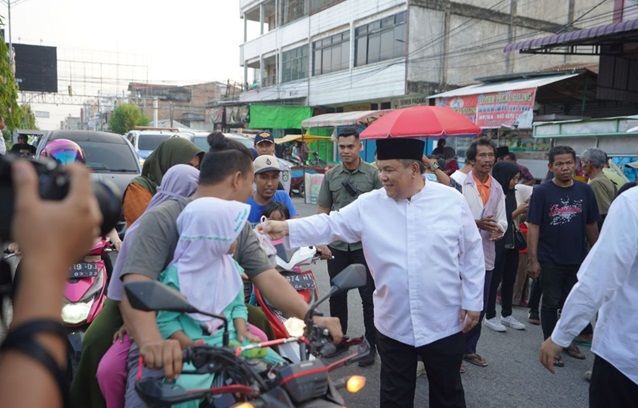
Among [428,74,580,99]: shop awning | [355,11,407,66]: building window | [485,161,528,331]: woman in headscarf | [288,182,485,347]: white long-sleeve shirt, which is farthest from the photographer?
[355,11,407,66]: building window

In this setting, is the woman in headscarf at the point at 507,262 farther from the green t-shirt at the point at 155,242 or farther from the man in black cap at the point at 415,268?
the green t-shirt at the point at 155,242

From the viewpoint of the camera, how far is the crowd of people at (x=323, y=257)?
1045 millimetres

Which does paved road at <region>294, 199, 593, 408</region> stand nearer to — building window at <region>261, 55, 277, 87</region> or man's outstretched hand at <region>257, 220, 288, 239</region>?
man's outstretched hand at <region>257, 220, 288, 239</region>

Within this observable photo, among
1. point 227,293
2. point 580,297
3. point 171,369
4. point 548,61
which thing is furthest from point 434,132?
point 548,61

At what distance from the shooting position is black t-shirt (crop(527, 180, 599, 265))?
4.93 metres

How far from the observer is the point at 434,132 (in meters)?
7.15

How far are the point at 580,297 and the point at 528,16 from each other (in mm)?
25887

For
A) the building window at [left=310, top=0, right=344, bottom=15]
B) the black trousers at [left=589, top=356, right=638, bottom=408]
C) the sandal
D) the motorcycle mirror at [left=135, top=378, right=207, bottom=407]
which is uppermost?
the building window at [left=310, top=0, right=344, bottom=15]

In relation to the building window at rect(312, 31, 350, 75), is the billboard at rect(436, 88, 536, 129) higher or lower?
lower

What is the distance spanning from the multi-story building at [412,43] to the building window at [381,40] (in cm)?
4

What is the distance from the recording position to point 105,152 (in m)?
9.76

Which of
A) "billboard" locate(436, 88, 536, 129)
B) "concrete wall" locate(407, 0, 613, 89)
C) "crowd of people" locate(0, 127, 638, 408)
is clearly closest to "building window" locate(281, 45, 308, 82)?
"concrete wall" locate(407, 0, 613, 89)

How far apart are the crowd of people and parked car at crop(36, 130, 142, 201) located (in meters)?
5.63

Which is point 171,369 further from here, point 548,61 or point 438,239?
point 548,61
